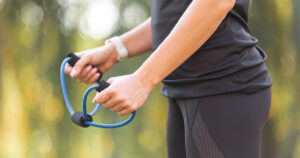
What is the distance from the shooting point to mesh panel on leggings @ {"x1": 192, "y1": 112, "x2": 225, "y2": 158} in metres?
0.70

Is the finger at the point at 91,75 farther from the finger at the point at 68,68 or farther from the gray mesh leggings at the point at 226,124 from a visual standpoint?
the gray mesh leggings at the point at 226,124

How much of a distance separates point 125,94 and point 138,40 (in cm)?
34

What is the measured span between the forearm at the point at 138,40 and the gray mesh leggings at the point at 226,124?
0.87 feet

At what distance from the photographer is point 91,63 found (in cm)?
87

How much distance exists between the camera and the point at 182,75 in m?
0.75

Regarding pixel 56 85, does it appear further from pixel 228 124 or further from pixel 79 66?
→ pixel 228 124

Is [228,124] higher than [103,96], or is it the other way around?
[103,96]

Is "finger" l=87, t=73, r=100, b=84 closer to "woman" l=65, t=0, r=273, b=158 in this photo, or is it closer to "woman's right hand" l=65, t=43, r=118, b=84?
"woman's right hand" l=65, t=43, r=118, b=84

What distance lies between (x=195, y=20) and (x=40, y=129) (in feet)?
5.65

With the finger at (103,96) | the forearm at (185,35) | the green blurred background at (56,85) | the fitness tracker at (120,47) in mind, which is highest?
the forearm at (185,35)

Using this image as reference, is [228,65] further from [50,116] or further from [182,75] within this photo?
[50,116]

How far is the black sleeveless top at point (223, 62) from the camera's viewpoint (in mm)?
703

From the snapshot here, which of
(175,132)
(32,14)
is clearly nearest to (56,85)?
(32,14)

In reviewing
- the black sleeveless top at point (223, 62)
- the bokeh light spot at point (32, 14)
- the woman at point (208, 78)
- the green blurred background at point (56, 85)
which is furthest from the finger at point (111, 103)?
the bokeh light spot at point (32, 14)
